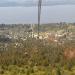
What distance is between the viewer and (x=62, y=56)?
198 ft

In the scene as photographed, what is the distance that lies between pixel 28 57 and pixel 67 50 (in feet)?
30.4

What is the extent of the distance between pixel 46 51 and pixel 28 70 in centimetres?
1908

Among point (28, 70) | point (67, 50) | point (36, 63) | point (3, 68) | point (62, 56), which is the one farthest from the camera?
point (67, 50)

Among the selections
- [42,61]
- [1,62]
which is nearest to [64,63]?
[42,61]

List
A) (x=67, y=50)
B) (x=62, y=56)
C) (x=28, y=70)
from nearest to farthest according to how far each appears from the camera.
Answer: (x=28, y=70) → (x=62, y=56) → (x=67, y=50)

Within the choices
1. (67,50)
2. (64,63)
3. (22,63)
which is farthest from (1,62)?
(67,50)

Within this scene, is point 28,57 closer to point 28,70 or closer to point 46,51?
point 46,51

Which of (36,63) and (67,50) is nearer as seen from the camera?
(36,63)

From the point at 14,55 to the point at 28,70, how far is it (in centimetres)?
1719

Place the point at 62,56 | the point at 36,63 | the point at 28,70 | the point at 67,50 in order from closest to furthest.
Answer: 1. the point at 28,70
2. the point at 36,63
3. the point at 62,56
4. the point at 67,50

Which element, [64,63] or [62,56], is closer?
[64,63]

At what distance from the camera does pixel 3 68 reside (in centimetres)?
5212

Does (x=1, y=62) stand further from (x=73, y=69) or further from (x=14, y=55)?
(x=73, y=69)

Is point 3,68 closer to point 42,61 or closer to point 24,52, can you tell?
point 42,61
